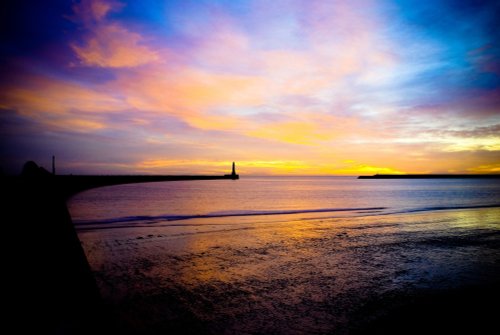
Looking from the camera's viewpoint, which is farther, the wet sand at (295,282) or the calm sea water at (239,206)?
the calm sea water at (239,206)

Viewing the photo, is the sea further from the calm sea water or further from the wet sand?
the calm sea water

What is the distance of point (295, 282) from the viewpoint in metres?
6.22

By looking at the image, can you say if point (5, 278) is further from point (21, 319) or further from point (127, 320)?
point (127, 320)

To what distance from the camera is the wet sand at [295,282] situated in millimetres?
4477

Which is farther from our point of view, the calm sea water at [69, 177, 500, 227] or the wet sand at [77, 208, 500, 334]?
the calm sea water at [69, 177, 500, 227]

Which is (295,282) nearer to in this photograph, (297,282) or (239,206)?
(297,282)

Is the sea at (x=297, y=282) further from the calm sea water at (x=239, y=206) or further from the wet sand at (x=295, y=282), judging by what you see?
the calm sea water at (x=239, y=206)

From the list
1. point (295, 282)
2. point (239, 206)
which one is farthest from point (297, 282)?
point (239, 206)

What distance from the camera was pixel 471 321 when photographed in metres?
4.45

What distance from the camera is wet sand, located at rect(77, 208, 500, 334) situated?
448 cm

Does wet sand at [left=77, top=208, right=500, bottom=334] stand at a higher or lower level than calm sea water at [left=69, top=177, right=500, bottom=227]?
higher

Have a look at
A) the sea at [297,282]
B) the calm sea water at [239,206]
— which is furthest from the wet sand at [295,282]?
the calm sea water at [239,206]

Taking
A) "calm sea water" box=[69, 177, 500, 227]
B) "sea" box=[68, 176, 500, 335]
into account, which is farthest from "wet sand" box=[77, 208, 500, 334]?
"calm sea water" box=[69, 177, 500, 227]

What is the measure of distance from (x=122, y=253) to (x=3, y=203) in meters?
4.59
